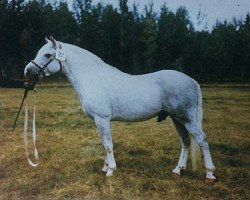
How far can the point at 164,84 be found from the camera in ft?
13.7

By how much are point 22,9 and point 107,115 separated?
13741mm

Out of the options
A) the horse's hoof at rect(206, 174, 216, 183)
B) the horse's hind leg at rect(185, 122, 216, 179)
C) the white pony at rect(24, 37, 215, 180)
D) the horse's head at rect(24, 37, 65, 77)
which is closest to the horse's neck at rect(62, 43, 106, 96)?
the white pony at rect(24, 37, 215, 180)

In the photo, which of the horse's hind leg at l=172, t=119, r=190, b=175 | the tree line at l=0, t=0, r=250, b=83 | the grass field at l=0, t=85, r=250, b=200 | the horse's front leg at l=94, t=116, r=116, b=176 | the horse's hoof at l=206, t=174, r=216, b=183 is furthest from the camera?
the tree line at l=0, t=0, r=250, b=83

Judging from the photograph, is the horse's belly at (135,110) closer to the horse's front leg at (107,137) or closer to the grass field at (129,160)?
the horse's front leg at (107,137)

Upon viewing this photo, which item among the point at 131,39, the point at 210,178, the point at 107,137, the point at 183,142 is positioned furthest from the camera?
the point at 131,39

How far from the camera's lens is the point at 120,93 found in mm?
4148

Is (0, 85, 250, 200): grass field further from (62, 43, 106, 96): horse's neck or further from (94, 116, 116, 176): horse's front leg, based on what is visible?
(62, 43, 106, 96): horse's neck

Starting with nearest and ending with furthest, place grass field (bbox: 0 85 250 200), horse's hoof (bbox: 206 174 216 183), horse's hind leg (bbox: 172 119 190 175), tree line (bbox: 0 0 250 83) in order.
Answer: grass field (bbox: 0 85 250 200)
horse's hoof (bbox: 206 174 216 183)
horse's hind leg (bbox: 172 119 190 175)
tree line (bbox: 0 0 250 83)

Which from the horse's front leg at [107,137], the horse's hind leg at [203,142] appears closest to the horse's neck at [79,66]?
the horse's front leg at [107,137]

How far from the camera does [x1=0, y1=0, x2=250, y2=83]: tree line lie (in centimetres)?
682

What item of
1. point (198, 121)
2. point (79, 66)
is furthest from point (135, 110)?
point (79, 66)

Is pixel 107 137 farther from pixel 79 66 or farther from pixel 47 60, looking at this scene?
pixel 47 60

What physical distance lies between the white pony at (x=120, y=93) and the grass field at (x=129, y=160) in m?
0.32

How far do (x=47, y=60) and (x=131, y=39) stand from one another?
A: 7.39 meters
